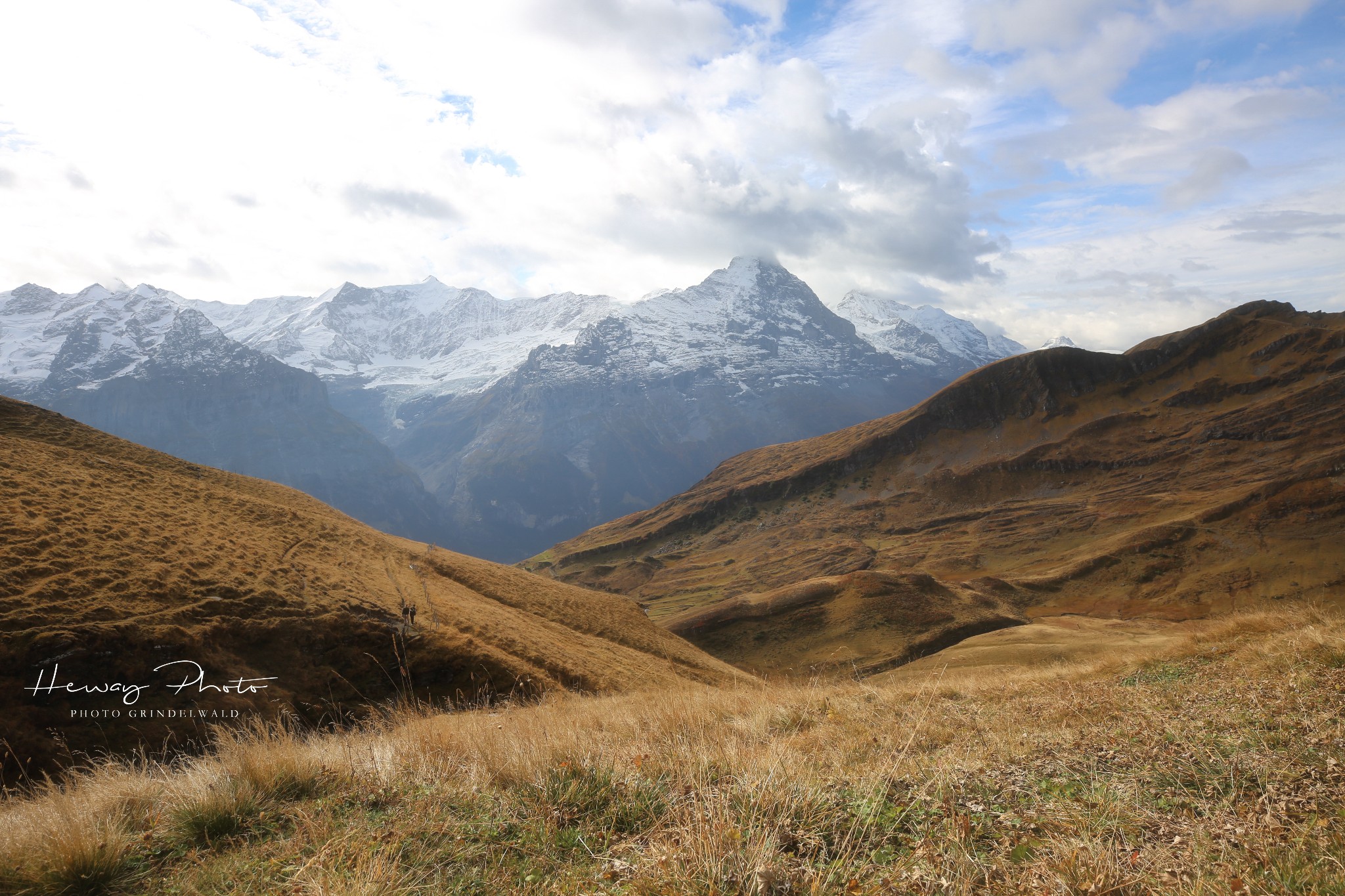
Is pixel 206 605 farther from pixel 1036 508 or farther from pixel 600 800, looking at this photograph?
pixel 1036 508

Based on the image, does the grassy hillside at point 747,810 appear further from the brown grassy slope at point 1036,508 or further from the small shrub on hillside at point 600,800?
the brown grassy slope at point 1036,508

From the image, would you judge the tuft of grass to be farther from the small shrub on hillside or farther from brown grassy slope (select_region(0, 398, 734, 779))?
brown grassy slope (select_region(0, 398, 734, 779))

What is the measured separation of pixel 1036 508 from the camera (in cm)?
10588

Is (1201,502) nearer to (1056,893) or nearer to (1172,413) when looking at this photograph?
(1172,413)

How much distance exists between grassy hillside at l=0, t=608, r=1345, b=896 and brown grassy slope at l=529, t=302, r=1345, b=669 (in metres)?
44.5

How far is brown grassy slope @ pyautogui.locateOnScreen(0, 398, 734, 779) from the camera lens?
490 inches

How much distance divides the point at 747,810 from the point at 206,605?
627 inches

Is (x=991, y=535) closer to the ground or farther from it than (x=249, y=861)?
closer to the ground

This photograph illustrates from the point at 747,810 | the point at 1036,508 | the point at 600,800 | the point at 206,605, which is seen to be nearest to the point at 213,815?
the point at 600,800

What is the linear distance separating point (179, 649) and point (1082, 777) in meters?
15.9

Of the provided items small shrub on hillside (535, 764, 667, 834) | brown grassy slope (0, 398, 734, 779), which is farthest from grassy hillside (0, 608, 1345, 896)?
brown grassy slope (0, 398, 734, 779)

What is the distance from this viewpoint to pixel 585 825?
4.51 meters

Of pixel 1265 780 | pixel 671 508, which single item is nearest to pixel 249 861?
pixel 1265 780

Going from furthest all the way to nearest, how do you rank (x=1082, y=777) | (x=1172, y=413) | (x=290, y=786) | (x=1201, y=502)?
(x=1172, y=413) → (x=1201, y=502) → (x=290, y=786) → (x=1082, y=777)
